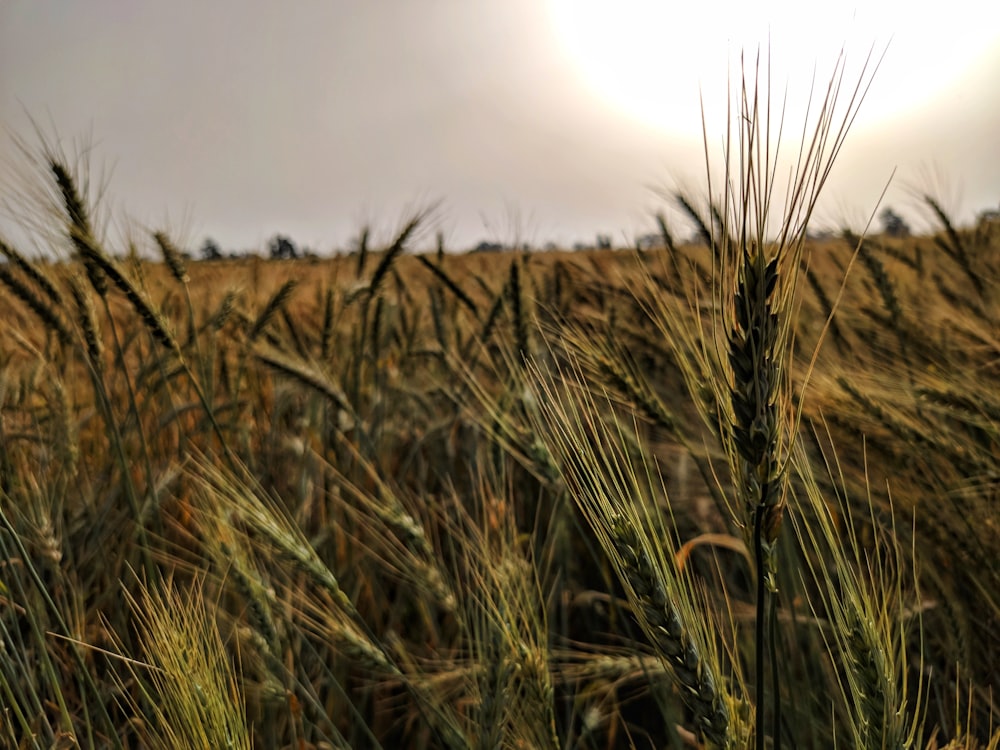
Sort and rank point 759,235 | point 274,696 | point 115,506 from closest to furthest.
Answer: point 759,235, point 274,696, point 115,506

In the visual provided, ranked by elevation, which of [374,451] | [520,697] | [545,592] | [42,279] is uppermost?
[42,279]

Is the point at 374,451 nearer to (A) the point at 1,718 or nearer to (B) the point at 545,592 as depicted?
(B) the point at 545,592

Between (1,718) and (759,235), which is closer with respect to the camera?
(759,235)

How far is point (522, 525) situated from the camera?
2033 millimetres

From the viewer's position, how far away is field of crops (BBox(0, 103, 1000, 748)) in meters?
0.63

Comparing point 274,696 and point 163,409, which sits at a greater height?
point 163,409

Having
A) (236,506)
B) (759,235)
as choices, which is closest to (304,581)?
(236,506)

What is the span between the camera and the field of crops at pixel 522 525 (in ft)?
2.08

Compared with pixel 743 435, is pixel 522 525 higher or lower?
lower

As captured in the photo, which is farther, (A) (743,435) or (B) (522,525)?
(B) (522,525)

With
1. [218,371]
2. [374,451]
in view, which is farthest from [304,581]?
[218,371]

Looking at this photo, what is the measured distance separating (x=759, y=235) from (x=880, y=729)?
46 centimetres

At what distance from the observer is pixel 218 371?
2471 millimetres

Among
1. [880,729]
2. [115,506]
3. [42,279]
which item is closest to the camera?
[880,729]
